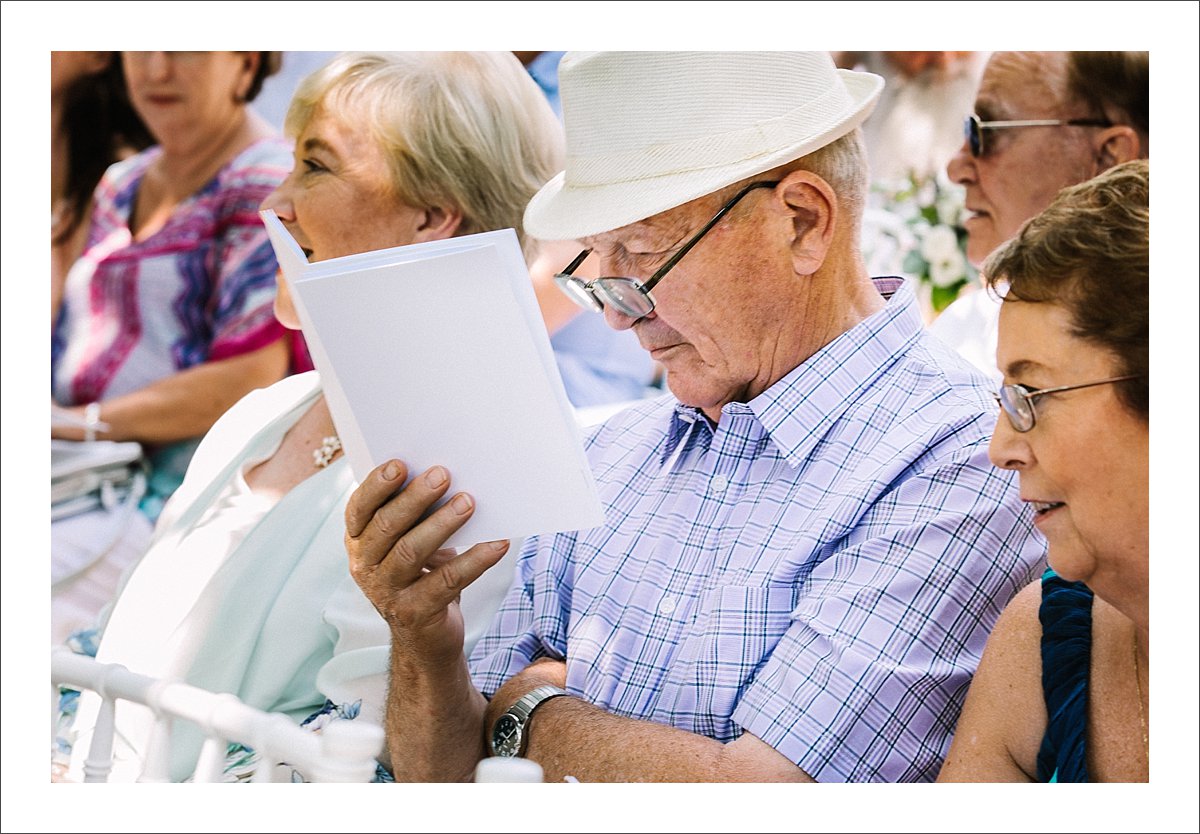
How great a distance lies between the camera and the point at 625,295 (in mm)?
1923

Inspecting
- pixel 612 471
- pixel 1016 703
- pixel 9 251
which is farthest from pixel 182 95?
pixel 1016 703

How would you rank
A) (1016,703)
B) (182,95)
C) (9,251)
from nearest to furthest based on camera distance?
(1016,703)
(9,251)
(182,95)

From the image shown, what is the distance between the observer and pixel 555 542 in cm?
214

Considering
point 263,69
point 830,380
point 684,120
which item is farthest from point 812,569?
point 263,69

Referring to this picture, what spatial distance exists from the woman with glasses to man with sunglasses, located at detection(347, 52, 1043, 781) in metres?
0.11

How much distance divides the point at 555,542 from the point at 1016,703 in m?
0.81

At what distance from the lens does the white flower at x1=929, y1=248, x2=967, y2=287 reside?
347 centimetres

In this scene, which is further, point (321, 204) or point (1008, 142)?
point (1008, 142)

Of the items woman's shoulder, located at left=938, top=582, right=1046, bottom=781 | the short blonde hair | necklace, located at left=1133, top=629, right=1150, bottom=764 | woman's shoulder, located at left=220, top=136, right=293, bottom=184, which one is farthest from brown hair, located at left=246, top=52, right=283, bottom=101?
necklace, located at left=1133, top=629, right=1150, bottom=764

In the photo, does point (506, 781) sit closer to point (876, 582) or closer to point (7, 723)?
point (876, 582)

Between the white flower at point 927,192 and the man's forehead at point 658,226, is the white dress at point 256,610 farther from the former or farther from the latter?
the white flower at point 927,192

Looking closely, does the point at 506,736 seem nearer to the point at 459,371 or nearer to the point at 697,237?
the point at 459,371

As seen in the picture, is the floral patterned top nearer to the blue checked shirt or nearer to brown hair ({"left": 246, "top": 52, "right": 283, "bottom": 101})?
brown hair ({"left": 246, "top": 52, "right": 283, "bottom": 101})

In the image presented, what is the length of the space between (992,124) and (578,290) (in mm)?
1335
